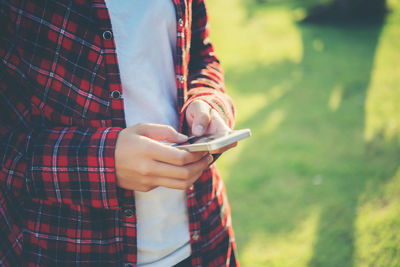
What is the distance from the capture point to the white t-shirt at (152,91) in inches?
45.9

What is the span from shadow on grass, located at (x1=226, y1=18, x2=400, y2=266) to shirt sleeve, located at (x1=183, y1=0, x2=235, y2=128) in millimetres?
2014

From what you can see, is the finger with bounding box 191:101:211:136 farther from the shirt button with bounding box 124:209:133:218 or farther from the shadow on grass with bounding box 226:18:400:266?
the shadow on grass with bounding box 226:18:400:266

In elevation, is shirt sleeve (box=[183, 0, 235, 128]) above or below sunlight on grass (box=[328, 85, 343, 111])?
above

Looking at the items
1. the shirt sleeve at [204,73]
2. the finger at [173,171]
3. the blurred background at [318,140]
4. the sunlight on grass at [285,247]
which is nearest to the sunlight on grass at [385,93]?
the blurred background at [318,140]

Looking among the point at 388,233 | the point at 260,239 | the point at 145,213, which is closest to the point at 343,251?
the point at 388,233

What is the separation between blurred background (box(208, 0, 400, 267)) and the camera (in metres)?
3.15

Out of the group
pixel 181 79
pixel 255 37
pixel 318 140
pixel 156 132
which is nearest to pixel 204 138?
pixel 156 132

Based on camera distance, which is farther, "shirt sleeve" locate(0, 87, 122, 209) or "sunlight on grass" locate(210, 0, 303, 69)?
"sunlight on grass" locate(210, 0, 303, 69)

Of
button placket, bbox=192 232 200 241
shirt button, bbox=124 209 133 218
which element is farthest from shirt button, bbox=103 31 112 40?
button placket, bbox=192 232 200 241

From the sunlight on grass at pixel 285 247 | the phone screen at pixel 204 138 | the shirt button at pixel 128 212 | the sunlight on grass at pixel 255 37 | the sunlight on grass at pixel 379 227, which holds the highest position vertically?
the phone screen at pixel 204 138

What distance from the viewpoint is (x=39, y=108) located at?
112 cm

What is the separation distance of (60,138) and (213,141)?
0.45m

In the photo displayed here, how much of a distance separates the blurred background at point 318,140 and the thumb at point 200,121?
7.04 feet

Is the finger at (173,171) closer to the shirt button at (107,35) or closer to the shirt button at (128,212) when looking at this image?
the shirt button at (128,212)
